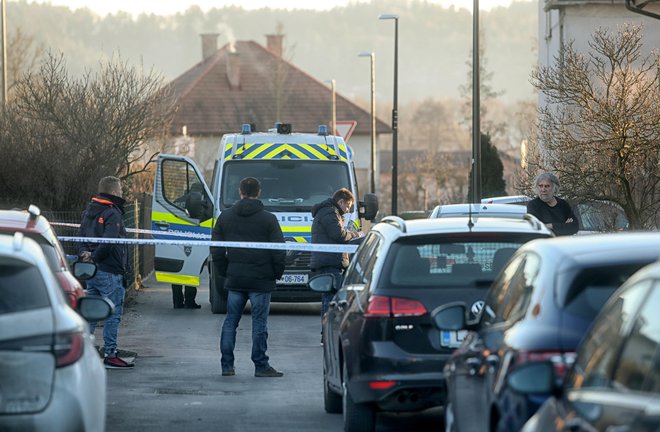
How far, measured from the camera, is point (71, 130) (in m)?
24.4

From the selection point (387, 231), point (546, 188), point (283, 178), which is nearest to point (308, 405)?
point (387, 231)

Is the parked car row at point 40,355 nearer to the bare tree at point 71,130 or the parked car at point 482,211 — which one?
the parked car at point 482,211

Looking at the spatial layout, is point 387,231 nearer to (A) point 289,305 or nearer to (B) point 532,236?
(B) point 532,236

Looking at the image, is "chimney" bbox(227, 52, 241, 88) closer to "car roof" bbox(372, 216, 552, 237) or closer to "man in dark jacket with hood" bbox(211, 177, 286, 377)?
"man in dark jacket with hood" bbox(211, 177, 286, 377)

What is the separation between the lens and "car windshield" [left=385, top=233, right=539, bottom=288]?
30.6 feet

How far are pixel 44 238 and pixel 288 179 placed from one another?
10.7 meters

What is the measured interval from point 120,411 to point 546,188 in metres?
5.06

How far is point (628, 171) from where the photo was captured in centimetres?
1734

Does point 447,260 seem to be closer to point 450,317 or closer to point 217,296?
point 450,317

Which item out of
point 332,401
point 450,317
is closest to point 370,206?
point 332,401

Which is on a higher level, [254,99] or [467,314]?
[254,99]

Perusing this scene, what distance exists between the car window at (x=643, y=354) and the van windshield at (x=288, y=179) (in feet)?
51.5

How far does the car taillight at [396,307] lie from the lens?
30.1ft

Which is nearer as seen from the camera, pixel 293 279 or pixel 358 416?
pixel 358 416
